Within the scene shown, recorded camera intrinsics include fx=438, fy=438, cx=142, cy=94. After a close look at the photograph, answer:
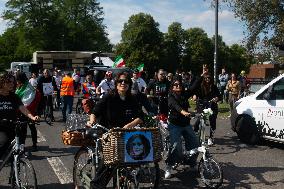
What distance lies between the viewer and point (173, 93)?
A: 7340mm

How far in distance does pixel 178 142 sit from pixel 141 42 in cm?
6025

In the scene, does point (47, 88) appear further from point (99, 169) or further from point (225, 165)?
point (99, 169)

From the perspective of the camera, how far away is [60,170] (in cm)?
791

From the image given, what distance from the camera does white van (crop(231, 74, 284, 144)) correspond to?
9320 mm

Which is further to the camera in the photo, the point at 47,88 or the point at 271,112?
the point at 47,88

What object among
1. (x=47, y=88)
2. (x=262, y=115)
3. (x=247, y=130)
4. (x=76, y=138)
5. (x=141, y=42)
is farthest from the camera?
(x=141, y=42)

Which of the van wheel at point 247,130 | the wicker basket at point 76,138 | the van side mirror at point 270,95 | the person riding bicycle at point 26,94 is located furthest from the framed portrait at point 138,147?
the van wheel at point 247,130

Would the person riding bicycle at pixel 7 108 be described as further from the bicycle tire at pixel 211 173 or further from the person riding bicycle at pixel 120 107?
the bicycle tire at pixel 211 173

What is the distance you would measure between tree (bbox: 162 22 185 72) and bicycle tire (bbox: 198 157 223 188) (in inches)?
2376

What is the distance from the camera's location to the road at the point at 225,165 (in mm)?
6984

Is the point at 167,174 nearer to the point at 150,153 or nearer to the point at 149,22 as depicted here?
the point at 150,153

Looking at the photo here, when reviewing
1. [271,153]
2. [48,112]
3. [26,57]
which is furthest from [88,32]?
[271,153]

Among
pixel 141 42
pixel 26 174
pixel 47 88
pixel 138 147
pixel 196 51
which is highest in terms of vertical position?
pixel 141 42

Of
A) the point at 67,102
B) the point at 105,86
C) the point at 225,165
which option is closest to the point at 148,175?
the point at 225,165
